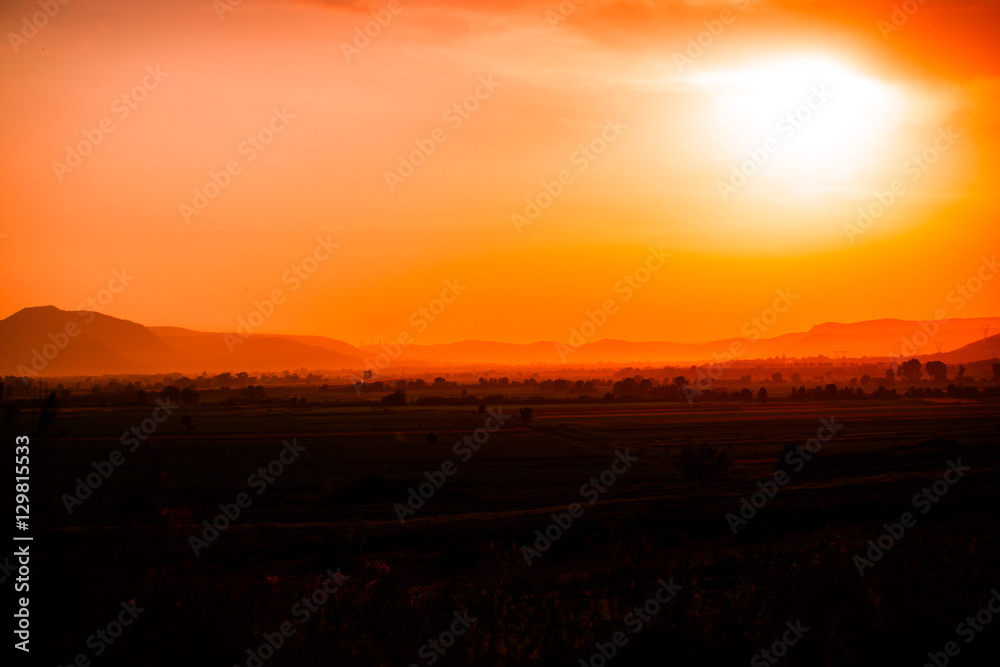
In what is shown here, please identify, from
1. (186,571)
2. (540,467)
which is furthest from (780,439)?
(186,571)

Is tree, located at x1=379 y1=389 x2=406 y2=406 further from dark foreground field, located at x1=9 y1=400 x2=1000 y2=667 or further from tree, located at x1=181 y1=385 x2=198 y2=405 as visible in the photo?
dark foreground field, located at x1=9 y1=400 x2=1000 y2=667

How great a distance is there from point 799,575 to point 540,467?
1323 inches

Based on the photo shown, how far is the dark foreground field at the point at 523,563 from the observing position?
9531 mm

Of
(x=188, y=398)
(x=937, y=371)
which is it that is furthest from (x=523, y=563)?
(x=937, y=371)

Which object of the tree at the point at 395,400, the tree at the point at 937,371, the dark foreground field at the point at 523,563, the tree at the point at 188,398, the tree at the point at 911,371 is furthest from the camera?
the tree at the point at 911,371

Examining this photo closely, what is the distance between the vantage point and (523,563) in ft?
70.1

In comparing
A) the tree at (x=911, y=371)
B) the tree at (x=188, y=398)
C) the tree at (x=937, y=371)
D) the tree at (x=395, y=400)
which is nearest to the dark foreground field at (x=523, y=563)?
the tree at (x=395, y=400)

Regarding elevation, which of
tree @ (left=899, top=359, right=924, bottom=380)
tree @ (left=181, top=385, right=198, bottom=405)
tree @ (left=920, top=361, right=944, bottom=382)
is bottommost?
tree @ (left=181, top=385, right=198, bottom=405)

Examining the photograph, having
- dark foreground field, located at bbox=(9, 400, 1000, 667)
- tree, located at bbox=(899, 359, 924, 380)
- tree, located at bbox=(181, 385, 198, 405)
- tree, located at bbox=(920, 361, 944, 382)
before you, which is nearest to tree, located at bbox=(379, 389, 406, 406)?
tree, located at bbox=(181, 385, 198, 405)

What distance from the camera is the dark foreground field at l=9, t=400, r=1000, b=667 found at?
375 inches

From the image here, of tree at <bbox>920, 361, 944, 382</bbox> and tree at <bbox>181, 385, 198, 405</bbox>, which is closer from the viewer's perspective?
tree at <bbox>181, 385, 198, 405</bbox>

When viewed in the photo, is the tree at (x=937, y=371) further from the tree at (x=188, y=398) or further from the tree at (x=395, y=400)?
the tree at (x=188, y=398)

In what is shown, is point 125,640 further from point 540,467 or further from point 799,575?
point 540,467

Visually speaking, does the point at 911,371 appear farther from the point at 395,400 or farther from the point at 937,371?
the point at 395,400
